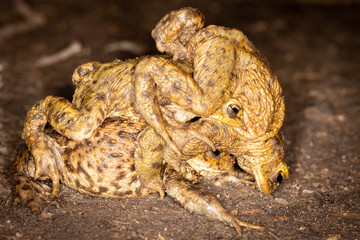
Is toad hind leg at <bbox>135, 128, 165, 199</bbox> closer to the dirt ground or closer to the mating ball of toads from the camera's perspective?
the mating ball of toads

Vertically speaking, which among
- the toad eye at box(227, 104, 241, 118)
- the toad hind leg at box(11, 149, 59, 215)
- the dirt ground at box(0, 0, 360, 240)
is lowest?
the dirt ground at box(0, 0, 360, 240)

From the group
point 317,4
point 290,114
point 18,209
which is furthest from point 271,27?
point 18,209

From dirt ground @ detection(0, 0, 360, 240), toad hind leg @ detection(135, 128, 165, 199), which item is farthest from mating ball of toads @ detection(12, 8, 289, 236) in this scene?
dirt ground @ detection(0, 0, 360, 240)

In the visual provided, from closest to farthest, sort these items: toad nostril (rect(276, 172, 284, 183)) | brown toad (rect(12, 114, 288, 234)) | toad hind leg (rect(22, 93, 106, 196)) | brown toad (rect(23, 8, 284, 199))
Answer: brown toad (rect(23, 8, 284, 199)) < toad hind leg (rect(22, 93, 106, 196)) < brown toad (rect(12, 114, 288, 234)) < toad nostril (rect(276, 172, 284, 183))

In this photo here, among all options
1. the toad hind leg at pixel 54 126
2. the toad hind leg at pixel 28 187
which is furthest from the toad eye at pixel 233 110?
the toad hind leg at pixel 28 187

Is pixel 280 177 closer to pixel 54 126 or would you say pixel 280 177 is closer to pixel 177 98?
pixel 177 98

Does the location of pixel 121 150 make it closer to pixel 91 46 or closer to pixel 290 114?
pixel 290 114

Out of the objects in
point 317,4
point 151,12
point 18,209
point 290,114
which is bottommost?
point 317,4

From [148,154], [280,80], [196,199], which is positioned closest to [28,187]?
[148,154]
